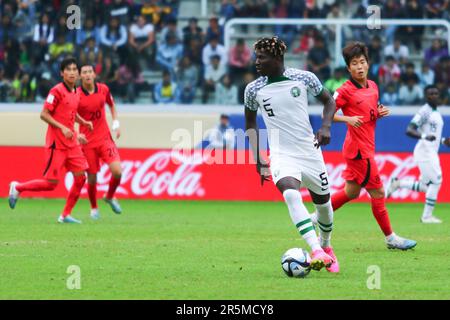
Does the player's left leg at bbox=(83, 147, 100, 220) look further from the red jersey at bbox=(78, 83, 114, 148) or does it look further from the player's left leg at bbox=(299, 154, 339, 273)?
the player's left leg at bbox=(299, 154, 339, 273)

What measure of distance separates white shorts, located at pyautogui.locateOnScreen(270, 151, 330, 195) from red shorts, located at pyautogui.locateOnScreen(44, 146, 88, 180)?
670 cm

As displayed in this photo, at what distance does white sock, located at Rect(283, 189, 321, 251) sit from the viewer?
10219 mm

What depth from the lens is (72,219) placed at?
1672 cm

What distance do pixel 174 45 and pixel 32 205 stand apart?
6.32m

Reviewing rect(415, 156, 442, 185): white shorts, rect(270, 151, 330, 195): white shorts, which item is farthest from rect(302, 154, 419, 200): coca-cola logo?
rect(270, 151, 330, 195): white shorts

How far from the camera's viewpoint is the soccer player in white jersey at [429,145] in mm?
17969

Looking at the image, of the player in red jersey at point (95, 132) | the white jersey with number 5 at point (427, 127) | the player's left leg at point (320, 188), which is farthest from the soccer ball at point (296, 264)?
the white jersey with number 5 at point (427, 127)

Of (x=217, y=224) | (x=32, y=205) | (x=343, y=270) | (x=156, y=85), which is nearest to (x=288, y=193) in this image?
(x=343, y=270)

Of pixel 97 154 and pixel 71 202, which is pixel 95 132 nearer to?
pixel 97 154

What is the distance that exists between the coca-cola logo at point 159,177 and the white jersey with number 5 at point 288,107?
11549 millimetres

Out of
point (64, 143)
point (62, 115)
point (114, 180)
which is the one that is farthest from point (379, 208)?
point (114, 180)
